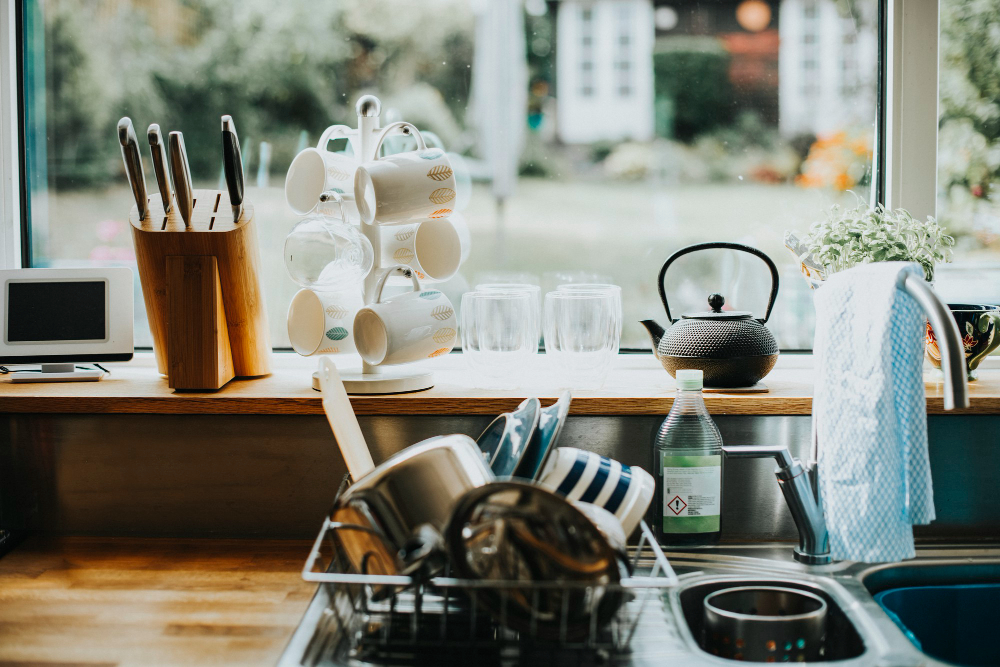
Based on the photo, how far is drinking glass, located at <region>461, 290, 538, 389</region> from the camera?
4.02 feet

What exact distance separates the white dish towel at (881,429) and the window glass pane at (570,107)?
53 cm

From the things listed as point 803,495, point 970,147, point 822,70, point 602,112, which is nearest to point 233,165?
point 602,112

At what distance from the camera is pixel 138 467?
127 cm

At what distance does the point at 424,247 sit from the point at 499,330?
0.18 meters

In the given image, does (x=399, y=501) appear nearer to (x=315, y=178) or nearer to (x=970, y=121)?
(x=315, y=178)

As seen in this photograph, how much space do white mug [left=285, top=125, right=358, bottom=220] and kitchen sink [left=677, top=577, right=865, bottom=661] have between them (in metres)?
0.72

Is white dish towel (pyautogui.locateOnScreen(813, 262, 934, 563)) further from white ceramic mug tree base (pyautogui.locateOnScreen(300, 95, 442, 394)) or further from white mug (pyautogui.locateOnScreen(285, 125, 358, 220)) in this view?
white mug (pyautogui.locateOnScreen(285, 125, 358, 220))

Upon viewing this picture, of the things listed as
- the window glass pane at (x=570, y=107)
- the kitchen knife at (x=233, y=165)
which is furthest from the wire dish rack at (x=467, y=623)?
the window glass pane at (x=570, y=107)

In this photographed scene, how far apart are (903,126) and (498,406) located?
3.01 feet

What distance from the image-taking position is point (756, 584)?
1.09 m

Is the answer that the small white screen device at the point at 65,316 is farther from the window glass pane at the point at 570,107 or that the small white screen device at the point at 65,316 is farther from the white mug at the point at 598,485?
the white mug at the point at 598,485

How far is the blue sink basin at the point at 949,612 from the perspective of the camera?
114 cm

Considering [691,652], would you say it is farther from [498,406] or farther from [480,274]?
[480,274]

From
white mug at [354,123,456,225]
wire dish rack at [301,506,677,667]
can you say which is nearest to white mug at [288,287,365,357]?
white mug at [354,123,456,225]
